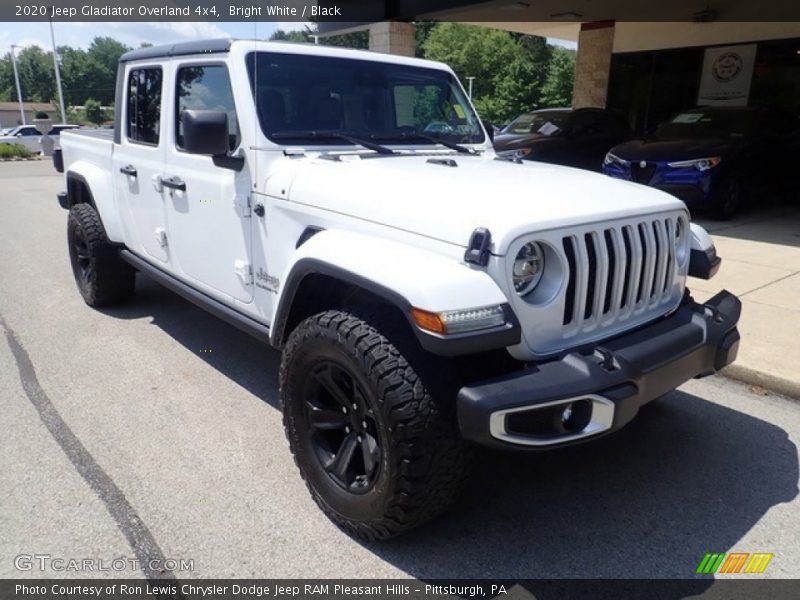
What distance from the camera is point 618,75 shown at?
1677 cm

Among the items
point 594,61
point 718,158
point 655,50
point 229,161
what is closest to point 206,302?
point 229,161

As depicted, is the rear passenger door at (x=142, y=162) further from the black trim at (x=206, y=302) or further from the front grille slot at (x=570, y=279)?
the front grille slot at (x=570, y=279)

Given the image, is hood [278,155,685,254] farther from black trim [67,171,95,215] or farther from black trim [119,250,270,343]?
black trim [67,171,95,215]

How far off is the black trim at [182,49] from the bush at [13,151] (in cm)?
2801

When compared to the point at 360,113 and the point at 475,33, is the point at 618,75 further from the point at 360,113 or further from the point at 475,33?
the point at 475,33

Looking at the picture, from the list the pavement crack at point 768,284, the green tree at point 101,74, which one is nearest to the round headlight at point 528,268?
the pavement crack at point 768,284

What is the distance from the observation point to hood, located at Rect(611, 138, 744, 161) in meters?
8.91

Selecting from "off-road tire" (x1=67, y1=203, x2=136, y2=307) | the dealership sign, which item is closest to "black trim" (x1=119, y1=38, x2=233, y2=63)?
"off-road tire" (x1=67, y1=203, x2=136, y2=307)

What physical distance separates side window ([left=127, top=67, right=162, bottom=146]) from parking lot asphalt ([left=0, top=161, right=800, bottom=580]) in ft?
5.02

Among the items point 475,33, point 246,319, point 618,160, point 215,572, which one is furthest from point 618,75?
point 475,33

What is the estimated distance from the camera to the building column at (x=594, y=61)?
15875mm

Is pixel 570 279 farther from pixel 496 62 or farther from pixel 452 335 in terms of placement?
pixel 496 62

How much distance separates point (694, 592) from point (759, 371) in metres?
2.14

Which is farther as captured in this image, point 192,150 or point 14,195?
point 14,195
